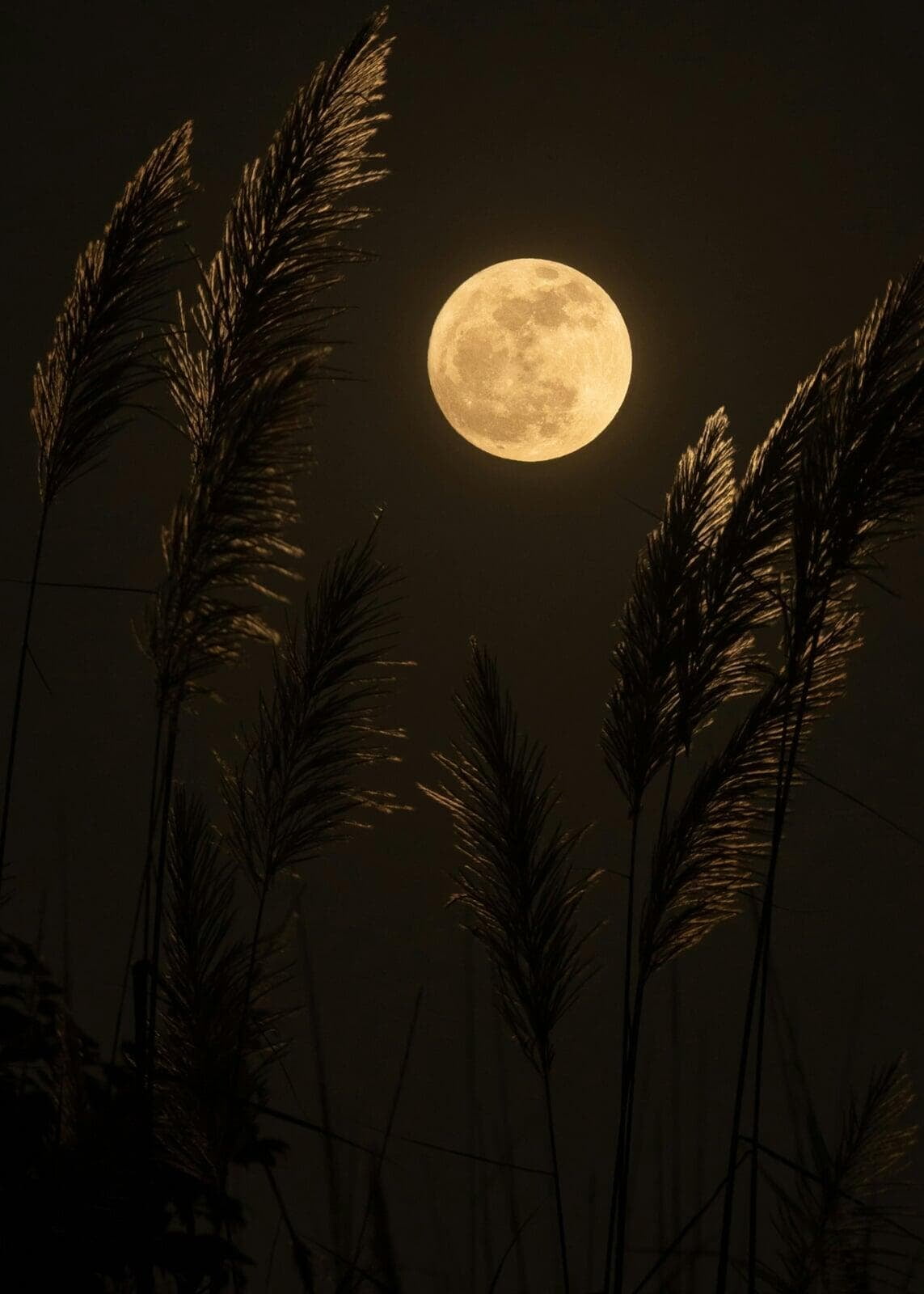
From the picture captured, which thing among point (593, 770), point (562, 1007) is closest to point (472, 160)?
point (593, 770)

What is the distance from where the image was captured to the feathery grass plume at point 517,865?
4.85ft

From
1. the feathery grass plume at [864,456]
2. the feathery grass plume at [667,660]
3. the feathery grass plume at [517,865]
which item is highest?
the feathery grass plume at [864,456]

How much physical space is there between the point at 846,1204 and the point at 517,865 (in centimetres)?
54

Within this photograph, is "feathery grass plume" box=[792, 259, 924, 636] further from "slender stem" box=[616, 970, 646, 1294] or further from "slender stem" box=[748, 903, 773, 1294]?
"slender stem" box=[616, 970, 646, 1294]

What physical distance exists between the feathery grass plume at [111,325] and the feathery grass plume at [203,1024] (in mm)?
454

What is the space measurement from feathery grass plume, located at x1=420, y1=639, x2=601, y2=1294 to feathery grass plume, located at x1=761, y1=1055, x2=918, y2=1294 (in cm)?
27

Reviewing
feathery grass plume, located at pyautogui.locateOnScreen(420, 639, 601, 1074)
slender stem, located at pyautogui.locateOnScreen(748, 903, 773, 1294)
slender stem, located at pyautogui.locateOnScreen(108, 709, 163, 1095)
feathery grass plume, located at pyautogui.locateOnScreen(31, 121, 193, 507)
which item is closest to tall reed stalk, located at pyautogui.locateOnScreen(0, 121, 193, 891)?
feathery grass plume, located at pyautogui.locateOnScreen(31, 121, 193, 507)

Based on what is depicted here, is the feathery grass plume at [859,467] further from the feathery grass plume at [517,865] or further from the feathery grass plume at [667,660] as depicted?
the feathery grass plume at [517,865]

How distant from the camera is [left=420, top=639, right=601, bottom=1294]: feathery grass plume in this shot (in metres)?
1.48

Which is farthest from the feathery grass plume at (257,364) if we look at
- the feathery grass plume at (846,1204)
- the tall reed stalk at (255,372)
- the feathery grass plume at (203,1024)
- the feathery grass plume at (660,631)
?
the feathery grass plume at (846,1204)

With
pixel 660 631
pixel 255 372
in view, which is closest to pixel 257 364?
pixel 255 372

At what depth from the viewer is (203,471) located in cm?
133

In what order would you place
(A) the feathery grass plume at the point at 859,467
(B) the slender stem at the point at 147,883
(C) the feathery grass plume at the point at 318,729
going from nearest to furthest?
(A) the feathery grass plume at the point at 859,467
(B) the slender stem at the point at 147,883
(C) the feathery grass plume at the point at 318,729

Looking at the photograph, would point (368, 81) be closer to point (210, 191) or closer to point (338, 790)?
point (338, 790)
